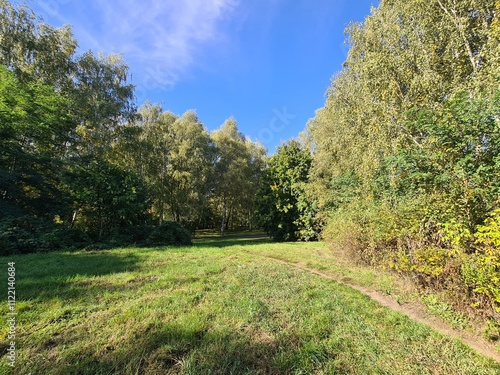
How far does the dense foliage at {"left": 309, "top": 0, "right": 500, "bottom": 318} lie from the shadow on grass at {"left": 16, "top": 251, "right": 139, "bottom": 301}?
6.99 meters

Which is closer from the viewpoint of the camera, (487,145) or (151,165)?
(487,145)

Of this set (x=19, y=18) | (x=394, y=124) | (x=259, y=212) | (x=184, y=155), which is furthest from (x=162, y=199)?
(x=394, y=124)

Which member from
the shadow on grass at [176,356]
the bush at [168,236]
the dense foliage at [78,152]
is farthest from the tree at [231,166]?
the shadow on grass at [176,356]

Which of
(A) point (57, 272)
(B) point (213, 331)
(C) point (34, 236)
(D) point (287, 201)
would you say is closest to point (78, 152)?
(C) point (34, 236)

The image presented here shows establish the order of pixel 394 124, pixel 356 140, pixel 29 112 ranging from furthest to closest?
pixel 29 112, pixel 356 140, pixel 394 124

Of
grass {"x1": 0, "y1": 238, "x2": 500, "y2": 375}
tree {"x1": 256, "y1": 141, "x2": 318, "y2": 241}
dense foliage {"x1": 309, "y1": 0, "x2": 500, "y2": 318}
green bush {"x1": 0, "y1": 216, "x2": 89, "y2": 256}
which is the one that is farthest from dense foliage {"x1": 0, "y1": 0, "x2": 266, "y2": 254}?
dense foliage {"x1": 309, "y1": 0, "x2": 500, "y2": 318}

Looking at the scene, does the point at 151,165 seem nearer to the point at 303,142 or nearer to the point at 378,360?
the point at 303,142

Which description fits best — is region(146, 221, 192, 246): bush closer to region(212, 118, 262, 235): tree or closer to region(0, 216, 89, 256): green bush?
region(0, 216, 89, 256): green bush

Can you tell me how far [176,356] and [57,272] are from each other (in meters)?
5.13

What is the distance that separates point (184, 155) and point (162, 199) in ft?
15.3

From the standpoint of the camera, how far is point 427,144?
545cm

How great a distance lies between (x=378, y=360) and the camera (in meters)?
2.75

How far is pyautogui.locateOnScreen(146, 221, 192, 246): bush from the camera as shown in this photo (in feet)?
40.8

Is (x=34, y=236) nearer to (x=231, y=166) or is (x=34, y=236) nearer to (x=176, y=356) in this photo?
(x=176, y=356)
